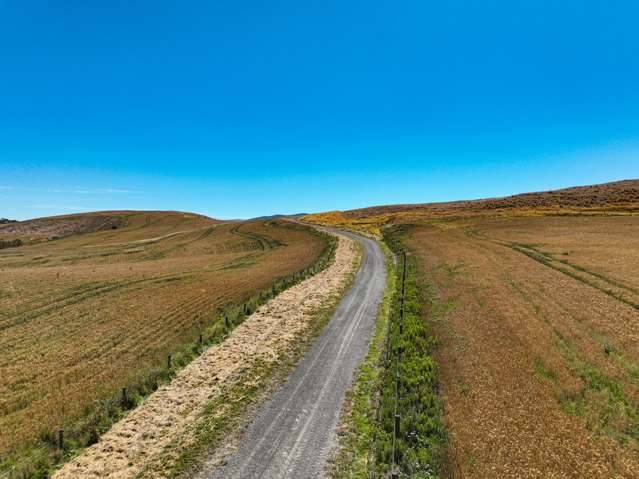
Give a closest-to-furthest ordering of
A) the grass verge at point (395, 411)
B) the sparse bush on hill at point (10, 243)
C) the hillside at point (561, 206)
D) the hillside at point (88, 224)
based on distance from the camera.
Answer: the grass verge at point (395, 411)
the hillside at point (561, 206)
the sparse bush on hill at point (10, 243)
the hillside at point (88, 224)

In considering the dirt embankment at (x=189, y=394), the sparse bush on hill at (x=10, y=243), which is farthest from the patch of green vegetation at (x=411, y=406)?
the sparse bush on hill at (x=10, y=243)

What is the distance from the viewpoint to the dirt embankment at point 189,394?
12016 millimetres

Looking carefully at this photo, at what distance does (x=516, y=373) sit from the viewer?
1559 cm

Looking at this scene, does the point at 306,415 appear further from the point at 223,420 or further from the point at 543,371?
the point at 543,371

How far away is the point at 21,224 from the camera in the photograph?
14262 centimetres

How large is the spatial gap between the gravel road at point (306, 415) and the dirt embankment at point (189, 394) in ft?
8.51

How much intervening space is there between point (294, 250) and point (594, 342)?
167 ft

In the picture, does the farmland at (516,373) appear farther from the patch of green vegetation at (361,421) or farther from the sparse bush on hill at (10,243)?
the sparse bush on hill at (10,243)

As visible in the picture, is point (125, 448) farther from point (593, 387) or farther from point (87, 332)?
point (593, 387)

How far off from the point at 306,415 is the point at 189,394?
21.1 feet

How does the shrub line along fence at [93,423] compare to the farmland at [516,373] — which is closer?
the farmland at [516,373]

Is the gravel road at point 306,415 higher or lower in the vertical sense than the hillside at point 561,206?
lower

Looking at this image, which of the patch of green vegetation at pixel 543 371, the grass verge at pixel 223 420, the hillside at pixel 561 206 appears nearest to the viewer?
the grass verge at pixel 223 420

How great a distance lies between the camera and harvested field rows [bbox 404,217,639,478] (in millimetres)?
10773
